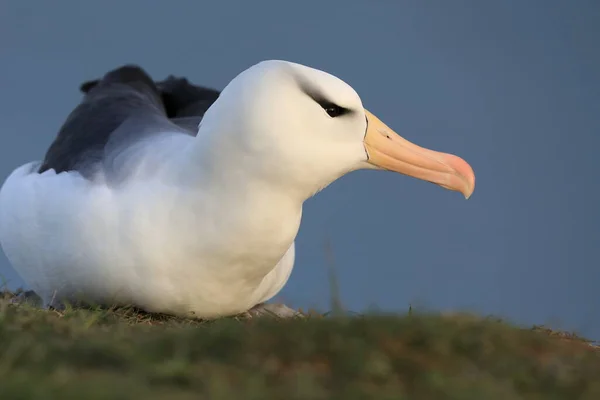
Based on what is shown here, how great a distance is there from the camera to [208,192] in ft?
15.2

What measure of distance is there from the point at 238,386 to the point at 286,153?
2.27 meters

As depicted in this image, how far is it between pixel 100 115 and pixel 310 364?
3.81 m

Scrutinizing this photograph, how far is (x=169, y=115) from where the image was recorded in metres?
7.05

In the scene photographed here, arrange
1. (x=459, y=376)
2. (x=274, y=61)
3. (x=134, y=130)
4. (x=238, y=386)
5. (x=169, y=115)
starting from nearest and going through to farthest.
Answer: (x=238, y=386) < (x=459, y=376) < (x=274, y=61) < (x=134, y=130) < (x=169, y=115)

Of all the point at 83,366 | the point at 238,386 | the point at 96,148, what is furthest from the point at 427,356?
the point at 96,148

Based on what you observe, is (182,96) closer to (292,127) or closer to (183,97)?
(183,97)

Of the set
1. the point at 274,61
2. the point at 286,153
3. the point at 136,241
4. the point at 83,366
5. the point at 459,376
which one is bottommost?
the point at 83,366

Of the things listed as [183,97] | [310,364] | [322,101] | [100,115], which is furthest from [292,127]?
[183,97]

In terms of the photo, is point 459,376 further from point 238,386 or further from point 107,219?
point 107,219

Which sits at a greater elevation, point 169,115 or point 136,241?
point 169,115

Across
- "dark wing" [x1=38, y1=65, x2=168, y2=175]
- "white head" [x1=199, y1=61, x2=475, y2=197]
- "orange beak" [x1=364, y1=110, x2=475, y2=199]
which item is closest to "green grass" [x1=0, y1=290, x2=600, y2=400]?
"white head" [x1=199, y1=61, x2=475, y2=197]

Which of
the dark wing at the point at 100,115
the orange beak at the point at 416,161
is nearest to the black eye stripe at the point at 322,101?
the orange beak at the point at 416,161

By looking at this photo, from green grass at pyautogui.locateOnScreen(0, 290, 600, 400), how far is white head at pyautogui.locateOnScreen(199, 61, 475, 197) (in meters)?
1.65

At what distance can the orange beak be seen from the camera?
4812 millimetres
